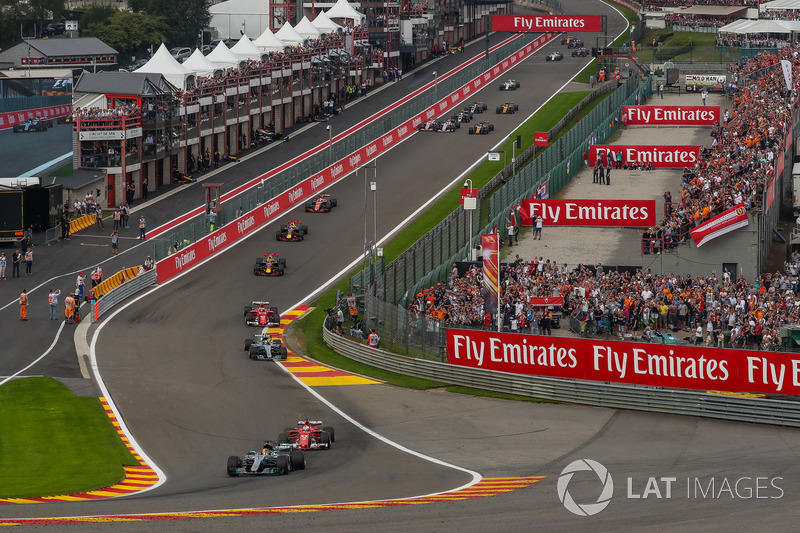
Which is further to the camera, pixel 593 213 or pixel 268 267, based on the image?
pixel 593 213

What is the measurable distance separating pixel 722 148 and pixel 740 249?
55.3 feet

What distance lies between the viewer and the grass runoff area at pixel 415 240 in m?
42.9

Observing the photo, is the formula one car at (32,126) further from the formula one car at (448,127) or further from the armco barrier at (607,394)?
the armco barrier at (607,394)

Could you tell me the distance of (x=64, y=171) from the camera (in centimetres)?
7075

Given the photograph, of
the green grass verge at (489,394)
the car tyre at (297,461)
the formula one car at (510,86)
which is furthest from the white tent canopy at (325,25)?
the car tyre at (297,461)

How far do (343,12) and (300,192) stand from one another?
46.0 meters

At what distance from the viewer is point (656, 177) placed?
76.1 m

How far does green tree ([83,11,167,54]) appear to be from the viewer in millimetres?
130375

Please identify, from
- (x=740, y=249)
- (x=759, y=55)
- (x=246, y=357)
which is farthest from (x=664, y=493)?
(x=759, y=55)

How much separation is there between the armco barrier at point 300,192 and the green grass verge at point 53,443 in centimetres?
1705

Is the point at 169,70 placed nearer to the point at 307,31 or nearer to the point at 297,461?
the point at 307,31

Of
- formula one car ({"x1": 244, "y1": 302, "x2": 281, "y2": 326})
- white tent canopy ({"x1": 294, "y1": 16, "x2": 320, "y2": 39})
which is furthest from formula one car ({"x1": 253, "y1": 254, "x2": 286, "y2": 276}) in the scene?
white tent canopy ({"x1": 294, "y1": 16, "x2": 320, "y2": 39})

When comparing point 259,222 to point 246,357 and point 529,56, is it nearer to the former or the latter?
point 246,357

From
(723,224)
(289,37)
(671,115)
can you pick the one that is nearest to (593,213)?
(723,224)
